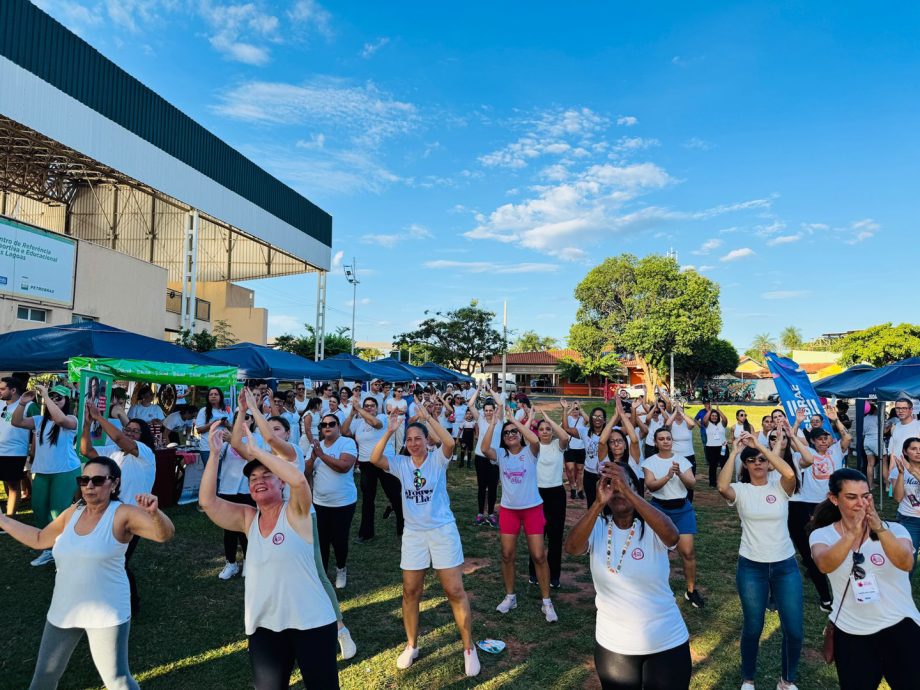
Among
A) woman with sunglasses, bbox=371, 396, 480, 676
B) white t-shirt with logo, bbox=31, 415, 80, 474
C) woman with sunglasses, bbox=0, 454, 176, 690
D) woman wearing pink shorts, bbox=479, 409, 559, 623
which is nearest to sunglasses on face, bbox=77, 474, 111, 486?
woman with sunglasses, bbox=0, 454, 176, 690

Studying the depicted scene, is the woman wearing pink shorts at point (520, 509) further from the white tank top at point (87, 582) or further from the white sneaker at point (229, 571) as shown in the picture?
the white tank top at point (87, 582)

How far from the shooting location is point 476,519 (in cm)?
866

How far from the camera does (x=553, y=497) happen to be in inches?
228

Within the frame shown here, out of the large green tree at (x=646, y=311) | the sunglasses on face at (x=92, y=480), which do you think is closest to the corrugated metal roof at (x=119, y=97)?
the sunglasses on face at (x=92, y=480)

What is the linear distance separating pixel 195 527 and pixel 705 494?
9212mm

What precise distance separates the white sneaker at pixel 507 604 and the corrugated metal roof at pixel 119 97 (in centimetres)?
1960

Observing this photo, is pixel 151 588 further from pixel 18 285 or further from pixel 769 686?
pixel 18 285

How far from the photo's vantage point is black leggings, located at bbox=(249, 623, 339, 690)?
9.23 feet

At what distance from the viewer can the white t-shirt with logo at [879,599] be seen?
2848 mm

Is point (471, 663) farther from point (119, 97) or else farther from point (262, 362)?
point (119, 97)

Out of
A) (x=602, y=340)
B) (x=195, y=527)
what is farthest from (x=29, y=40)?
(x=602, y=340)

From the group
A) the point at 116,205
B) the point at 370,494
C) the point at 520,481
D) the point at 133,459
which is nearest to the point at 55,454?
the point at 133,459

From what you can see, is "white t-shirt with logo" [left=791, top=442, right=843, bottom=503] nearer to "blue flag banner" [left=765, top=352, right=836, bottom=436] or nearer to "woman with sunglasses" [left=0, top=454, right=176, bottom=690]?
"blue flag banner" [left=765, top=352, right=836, bottom=436]

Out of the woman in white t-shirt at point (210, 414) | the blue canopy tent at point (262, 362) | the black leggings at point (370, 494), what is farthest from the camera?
the blue canopy tent at point (262, 362)
